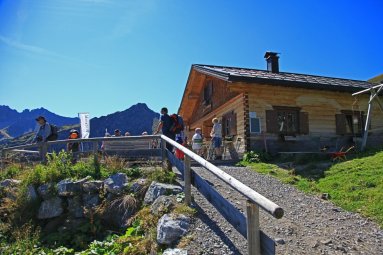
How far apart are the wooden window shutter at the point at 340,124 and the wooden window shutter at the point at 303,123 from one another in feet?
5.95

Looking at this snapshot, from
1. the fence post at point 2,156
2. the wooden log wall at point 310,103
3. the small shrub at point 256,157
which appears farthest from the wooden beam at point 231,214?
the wooden log wall at point 310,103

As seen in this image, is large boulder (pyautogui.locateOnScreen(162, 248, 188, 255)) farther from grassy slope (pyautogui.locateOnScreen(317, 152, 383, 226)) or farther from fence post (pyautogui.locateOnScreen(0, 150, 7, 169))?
fence post (pyautogui.locateOnScreen(0, 150, 7, 169))

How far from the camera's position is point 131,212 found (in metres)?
6.68

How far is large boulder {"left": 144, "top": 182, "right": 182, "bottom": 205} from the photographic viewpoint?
6.44 meters

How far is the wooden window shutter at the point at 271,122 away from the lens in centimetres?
1462

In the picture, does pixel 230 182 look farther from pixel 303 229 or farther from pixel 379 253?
pixel 379 253

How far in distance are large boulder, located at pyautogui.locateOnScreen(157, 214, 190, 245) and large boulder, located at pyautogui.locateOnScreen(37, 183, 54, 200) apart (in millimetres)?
3972

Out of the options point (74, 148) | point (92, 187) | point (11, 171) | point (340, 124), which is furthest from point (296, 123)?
point (11, 171)

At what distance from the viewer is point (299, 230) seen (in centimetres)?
567

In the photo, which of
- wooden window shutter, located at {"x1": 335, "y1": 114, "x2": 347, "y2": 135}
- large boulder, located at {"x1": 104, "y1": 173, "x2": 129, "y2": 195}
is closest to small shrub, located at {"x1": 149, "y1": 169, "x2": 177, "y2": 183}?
large boulder, located at {"x1": 104, "y1": 173, "x2": 129, "y2": 195}

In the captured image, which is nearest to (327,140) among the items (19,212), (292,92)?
(292,92)

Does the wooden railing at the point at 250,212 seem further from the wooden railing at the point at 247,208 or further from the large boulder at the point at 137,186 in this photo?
the large boulder at the point at 137,186

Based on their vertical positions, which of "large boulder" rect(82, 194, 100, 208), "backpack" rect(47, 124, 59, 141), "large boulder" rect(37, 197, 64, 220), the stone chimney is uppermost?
the stone chimney

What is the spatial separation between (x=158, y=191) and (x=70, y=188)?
261 centimetres
